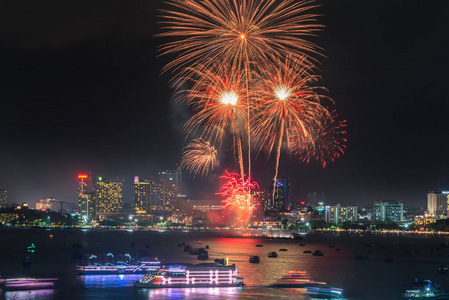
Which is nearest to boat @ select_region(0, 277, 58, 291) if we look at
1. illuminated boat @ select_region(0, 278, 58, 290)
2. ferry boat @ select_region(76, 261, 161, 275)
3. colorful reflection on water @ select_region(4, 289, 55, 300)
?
illuminated boat @ select_region(0, 278, 58, 290)

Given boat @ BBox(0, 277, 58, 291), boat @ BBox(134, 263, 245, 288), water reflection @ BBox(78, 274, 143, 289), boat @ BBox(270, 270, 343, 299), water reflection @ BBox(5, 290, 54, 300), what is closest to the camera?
water reflection @ BBox(5, 290, 54, 300)

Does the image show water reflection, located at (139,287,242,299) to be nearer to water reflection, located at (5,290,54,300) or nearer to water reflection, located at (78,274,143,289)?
water reflection, located at (78,274,143,289)

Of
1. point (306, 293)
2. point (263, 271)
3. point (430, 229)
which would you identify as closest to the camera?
point (306, 293)

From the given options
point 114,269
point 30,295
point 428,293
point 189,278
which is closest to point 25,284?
point 30,295

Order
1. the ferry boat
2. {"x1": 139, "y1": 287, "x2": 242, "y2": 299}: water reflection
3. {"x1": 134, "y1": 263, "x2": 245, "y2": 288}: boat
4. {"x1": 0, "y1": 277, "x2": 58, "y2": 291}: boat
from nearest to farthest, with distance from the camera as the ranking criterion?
{"x1": 139, "y1": 287, "x2": 242, "y2": 299}: water reflection → {"x1": 0, "y1": 277, "x2": 58, "y2": 291}: boat → {"x1": 134, "y1": 263, "x2": 245, "y2": 288}: boat → the ferry boat

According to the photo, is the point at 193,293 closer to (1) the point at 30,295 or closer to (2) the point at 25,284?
(1) the point at 30,295

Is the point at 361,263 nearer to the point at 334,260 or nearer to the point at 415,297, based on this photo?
the point at 334,260

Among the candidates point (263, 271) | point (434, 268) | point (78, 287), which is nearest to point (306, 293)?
point (263, 271)

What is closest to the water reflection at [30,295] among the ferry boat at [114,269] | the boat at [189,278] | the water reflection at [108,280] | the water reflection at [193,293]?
the water reflection at [108,280]
